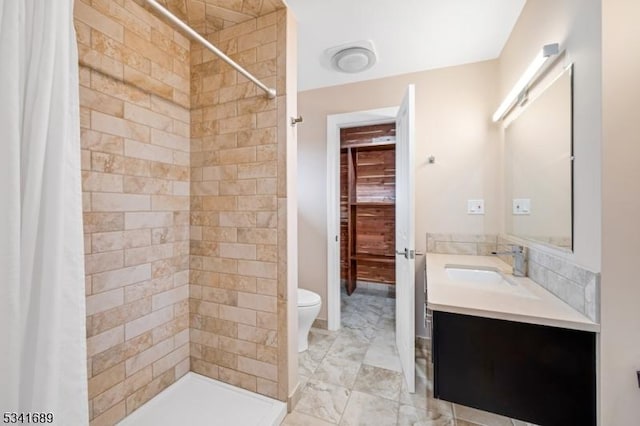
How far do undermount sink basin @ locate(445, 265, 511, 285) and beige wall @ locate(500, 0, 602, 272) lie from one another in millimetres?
624

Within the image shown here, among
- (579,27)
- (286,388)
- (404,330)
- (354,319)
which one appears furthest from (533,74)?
(354,319)

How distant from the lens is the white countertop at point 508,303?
1.02m

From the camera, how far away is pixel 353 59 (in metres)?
2.09

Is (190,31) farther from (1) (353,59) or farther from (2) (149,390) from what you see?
(2) (149,390)

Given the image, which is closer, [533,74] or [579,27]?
[579,27]

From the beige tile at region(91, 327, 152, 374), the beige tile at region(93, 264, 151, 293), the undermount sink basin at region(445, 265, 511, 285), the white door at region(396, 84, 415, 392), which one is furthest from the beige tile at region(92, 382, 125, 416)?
the undermount sink basin at region(445, 265, 511, 285)

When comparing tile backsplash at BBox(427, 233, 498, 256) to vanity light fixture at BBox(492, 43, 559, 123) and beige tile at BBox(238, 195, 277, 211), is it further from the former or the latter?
beige tile at BBox(238, 195, 277, 211)

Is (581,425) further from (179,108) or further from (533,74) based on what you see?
(179,108)

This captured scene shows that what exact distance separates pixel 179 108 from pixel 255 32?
70cm

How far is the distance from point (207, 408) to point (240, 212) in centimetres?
117

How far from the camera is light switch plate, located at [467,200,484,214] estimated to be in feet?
7.00

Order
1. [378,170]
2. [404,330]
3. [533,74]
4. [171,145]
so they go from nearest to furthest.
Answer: [533,74], [171,145], [404,330], [378,170]

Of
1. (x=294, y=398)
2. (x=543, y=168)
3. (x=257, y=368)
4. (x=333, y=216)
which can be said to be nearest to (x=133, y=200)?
(x=257, y=368)

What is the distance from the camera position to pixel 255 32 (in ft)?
5.30
